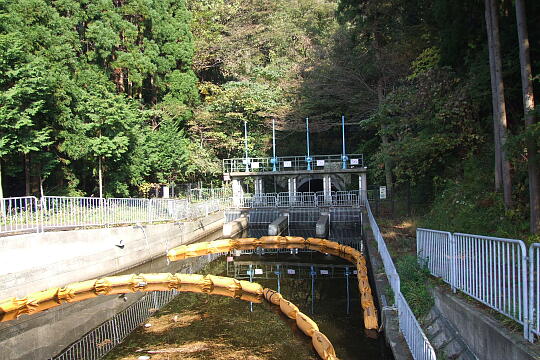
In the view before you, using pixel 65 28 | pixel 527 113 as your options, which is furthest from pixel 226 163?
pixel 527 113

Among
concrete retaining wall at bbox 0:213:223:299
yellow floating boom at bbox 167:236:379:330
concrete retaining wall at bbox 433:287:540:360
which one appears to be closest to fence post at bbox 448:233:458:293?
concrete retaining wall at bbox 433:287:540:360

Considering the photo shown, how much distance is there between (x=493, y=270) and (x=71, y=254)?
10.1 m

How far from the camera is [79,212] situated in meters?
12.0

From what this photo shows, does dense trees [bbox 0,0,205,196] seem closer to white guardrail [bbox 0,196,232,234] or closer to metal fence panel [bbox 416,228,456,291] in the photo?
white guardrail [bbox 0,196,232,234]

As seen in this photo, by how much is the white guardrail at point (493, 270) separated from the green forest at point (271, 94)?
2.17m

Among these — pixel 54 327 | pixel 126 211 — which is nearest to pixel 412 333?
pixel 54 327

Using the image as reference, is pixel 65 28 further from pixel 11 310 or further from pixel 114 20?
pixel 11 310

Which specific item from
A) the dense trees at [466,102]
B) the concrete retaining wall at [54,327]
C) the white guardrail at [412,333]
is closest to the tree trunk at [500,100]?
the dense trees at [466,102]

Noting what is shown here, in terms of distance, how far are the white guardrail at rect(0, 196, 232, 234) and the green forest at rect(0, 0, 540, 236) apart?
3594 millimetres

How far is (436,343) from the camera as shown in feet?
18.2

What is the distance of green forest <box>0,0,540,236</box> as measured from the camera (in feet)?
31.9

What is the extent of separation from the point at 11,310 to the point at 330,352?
6.82 metres

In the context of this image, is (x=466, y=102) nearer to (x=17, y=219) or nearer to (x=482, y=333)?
(x=482, y=333)

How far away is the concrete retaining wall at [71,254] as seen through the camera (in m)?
9.27
